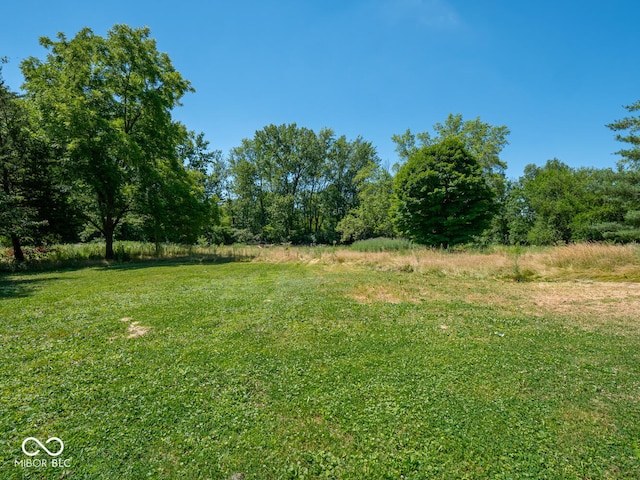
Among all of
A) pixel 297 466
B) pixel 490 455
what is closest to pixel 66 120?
pixel 297 466

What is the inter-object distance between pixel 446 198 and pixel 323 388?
18179mm

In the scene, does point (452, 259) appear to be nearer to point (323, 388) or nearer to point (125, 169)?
point (323, 388)

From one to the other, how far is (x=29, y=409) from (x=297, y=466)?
2993 millimetres

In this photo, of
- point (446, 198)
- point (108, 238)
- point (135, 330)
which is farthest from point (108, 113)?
point (446, 198)

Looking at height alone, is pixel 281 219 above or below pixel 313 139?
below

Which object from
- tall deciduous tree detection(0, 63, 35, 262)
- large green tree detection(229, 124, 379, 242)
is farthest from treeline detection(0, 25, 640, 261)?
large green tree detection(229, 124, 379, 242)

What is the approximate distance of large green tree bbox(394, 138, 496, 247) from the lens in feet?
58.1

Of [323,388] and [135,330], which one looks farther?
[135,330]

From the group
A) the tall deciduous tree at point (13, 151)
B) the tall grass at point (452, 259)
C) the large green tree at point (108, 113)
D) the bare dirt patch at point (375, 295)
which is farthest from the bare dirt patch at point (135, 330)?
the large green tree at point (108, 113)

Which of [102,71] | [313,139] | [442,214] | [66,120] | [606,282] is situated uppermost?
[313,139]

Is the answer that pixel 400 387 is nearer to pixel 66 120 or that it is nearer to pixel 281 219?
pixel 66 120

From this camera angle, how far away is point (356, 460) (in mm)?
2244

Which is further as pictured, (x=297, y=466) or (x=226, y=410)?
(x=226, y=410)

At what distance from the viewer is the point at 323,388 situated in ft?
10.6
